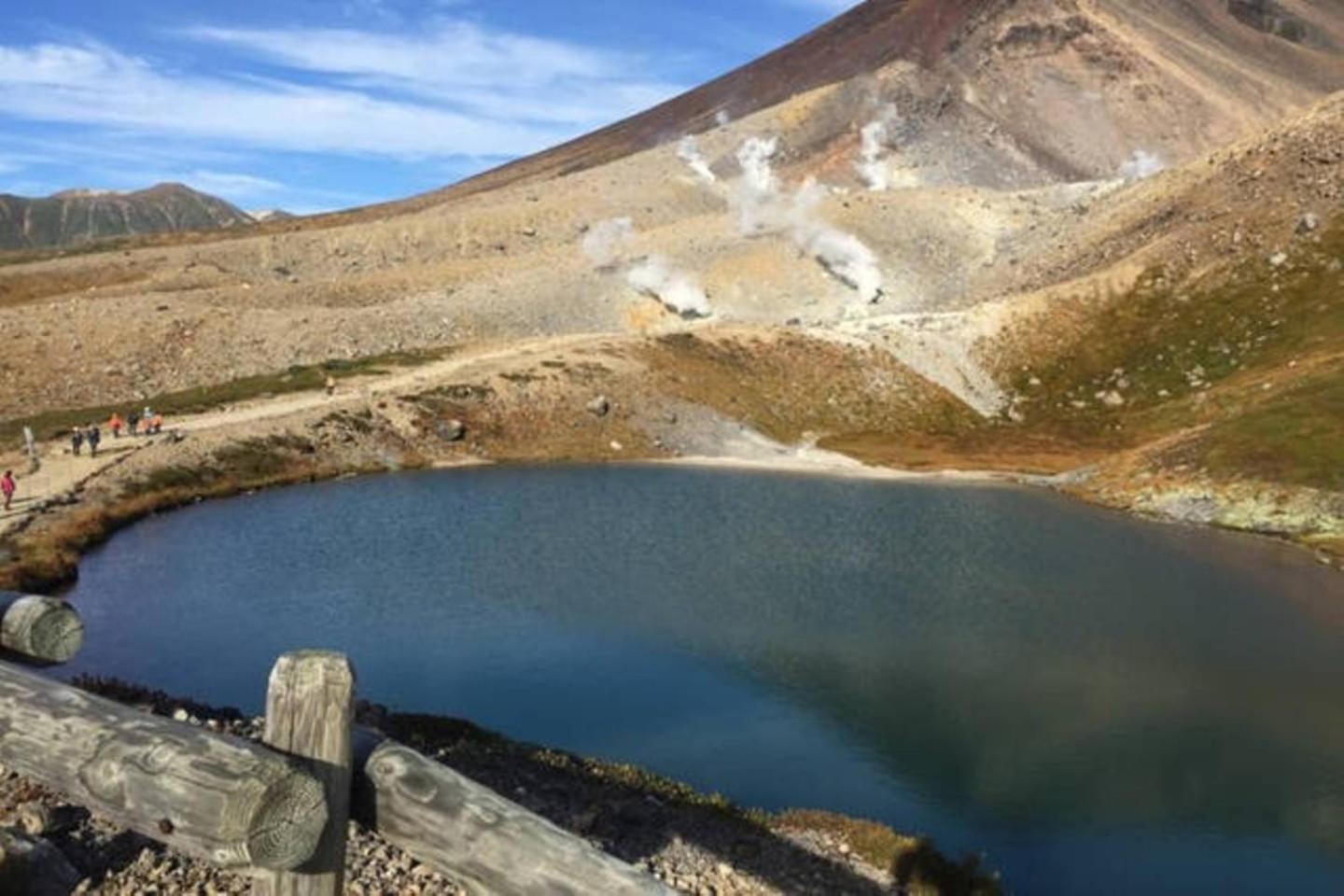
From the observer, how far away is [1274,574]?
57062 millimetres

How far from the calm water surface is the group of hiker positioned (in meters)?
10.6

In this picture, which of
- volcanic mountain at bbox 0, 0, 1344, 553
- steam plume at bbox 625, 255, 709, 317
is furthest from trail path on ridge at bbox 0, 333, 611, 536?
steam plume at bbox 625, 255, 709, 317

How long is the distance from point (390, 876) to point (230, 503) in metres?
53.5

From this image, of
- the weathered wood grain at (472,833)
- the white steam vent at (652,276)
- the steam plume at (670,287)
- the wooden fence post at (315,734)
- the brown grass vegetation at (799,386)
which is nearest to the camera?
the weathered wood grain at (472,833)

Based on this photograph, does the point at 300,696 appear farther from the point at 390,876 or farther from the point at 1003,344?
the point at 1003,344

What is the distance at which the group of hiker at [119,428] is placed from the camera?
67438 mm

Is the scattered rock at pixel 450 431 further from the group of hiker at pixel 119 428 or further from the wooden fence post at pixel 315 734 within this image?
the wooden fence post at pixel 315 734

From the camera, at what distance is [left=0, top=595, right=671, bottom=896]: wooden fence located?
7.03 metres

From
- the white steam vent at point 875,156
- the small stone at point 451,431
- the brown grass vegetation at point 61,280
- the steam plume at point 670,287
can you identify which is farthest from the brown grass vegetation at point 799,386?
the brown grass vegetation at point 61,280

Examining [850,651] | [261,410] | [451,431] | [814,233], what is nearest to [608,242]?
[814,233]

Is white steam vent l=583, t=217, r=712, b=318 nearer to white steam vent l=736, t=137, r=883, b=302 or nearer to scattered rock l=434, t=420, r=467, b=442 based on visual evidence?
white steam vent l=736, t=137, r=883, b=302

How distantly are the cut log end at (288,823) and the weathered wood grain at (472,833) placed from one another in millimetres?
657

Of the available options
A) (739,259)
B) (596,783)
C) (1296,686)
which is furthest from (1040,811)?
(739,259)

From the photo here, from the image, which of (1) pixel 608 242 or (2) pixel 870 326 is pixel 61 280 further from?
(2) pixel 870 326
